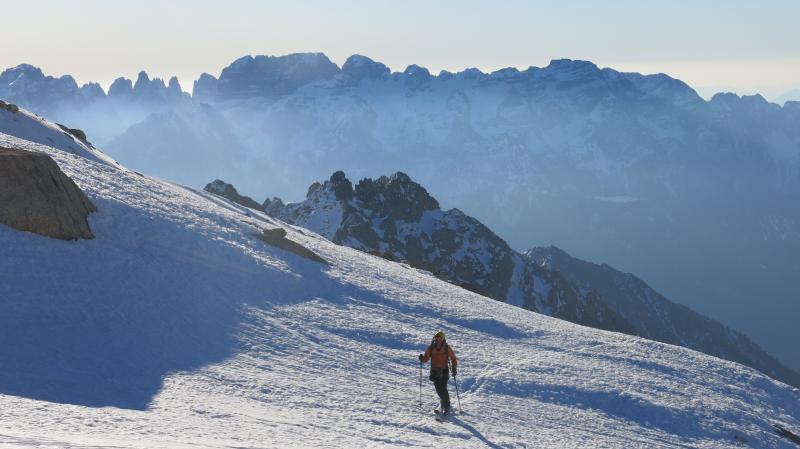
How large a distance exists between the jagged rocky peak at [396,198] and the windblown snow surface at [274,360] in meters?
122

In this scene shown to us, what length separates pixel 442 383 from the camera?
73.0 ft

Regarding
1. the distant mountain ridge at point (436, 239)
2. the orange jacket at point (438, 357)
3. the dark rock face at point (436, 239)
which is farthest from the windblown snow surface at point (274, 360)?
the dark rock face at point (436, 239)

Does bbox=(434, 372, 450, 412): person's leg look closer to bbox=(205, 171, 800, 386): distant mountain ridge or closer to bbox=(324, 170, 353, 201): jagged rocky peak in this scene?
bbox=(205, 171, 800, 386): distant mountain ridge

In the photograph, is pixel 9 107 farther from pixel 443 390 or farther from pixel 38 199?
pixel 443 390

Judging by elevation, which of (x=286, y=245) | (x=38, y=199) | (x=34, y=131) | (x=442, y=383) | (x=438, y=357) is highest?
(x=34, y=131)

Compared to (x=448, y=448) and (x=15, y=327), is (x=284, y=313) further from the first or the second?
(x=448, y=448)

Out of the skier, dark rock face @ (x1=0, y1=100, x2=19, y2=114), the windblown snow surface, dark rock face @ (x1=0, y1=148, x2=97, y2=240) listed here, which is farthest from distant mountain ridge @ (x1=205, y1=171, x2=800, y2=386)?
the skier

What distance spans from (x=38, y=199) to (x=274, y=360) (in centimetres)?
1143

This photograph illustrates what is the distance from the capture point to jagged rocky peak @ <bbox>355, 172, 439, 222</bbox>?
163500 millimetres

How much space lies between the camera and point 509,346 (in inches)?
1298

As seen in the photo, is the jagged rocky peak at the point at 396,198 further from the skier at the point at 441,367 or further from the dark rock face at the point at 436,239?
the skier at the point at 441,367

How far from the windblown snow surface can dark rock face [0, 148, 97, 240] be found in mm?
640

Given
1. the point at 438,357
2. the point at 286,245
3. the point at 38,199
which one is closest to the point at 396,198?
the point at 286,245

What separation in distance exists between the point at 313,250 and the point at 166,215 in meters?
9.01
